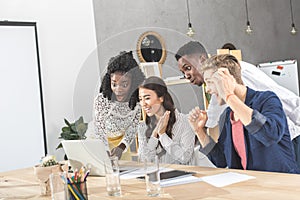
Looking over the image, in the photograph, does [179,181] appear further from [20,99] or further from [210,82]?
[20,99]

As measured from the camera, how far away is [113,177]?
191 centimetres

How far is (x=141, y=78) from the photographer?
167 cm

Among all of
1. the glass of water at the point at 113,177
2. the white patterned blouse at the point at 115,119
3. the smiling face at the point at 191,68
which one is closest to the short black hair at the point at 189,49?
the smiling face at the point at 191,68

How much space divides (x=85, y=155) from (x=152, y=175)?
23.3 inches

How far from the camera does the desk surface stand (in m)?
1.61

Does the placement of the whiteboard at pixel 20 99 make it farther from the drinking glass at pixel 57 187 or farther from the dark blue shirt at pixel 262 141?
the drinking glass at pixel 57 187

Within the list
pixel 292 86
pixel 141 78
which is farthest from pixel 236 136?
pixel 292 86

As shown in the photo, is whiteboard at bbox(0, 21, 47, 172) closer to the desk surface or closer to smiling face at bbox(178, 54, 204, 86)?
the desk surface

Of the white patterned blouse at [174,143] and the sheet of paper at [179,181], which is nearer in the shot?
the white patterned blouse at [174,143]

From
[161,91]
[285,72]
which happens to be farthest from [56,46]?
[161,91]

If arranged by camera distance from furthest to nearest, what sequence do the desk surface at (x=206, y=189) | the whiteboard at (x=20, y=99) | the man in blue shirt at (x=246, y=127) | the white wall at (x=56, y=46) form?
1. the white wall at (x=56, y=46)
2. the whiteboard at (x=20, y=99)
3. the man in blue shirt at (x=246, y=127)
4. the desk surface at (x=206, y=189)

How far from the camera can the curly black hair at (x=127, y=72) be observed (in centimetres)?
167

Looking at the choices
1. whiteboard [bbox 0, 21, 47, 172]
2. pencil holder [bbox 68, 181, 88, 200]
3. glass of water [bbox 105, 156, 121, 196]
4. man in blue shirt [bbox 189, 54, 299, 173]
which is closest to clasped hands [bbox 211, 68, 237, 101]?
man in blue shirt [bbox 189, 54, 299, 173]

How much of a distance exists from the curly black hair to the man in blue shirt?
1.13ft
